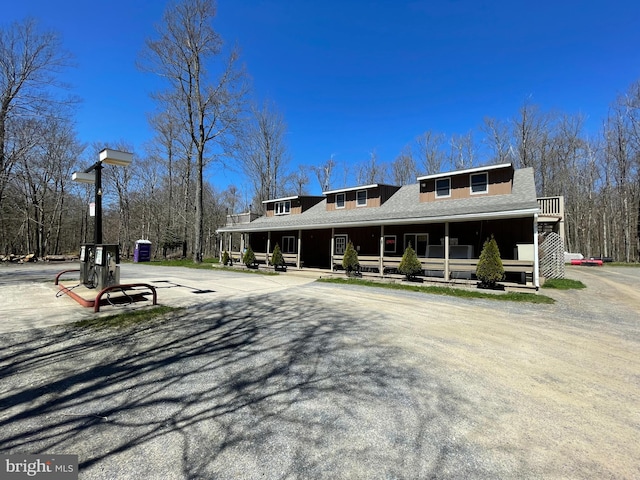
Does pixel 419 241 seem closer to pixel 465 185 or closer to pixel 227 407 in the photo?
pixel 465 185

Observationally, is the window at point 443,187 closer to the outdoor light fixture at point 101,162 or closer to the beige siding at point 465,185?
the beige siding at point 465,185

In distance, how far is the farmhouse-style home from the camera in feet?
38.0

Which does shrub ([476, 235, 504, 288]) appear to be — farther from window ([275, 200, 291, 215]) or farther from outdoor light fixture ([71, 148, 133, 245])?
window ([275, 200, 291, 215])

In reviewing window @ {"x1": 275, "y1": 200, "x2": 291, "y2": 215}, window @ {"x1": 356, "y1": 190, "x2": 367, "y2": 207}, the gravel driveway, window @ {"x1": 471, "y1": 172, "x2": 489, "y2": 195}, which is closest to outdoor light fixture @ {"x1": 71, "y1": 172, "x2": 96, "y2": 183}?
the gravel driveway

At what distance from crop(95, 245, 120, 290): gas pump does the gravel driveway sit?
8.34ft

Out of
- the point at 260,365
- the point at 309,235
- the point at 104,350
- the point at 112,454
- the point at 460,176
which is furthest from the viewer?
the point at 309,235

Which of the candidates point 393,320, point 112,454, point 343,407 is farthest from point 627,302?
point 112,454

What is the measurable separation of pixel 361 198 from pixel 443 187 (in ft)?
15.9

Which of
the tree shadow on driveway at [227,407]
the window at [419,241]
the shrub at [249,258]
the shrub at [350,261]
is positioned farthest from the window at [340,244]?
the tree shadow on driveway at [227,407]

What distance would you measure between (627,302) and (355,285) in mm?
8054

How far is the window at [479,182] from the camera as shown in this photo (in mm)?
13844

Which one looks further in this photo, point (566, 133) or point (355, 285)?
point (566, 133)

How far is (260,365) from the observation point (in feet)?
12.5

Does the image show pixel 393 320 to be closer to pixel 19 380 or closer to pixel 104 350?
pixel 104 350
